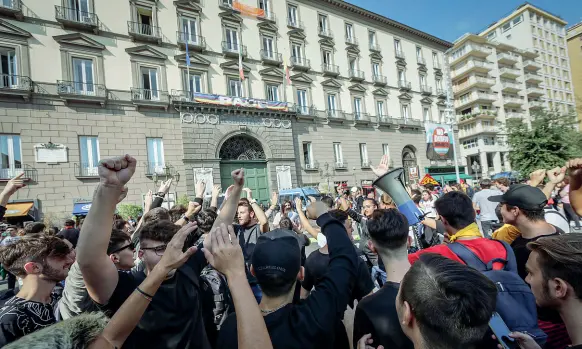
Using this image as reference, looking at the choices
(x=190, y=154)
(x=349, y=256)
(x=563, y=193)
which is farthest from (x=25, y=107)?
(x=563, y=193)

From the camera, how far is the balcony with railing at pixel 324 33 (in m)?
27.5

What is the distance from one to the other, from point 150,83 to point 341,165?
16.3 meters

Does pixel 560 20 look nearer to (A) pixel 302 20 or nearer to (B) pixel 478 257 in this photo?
(A) pixel 302 20

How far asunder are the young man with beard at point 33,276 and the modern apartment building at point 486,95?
154 ft

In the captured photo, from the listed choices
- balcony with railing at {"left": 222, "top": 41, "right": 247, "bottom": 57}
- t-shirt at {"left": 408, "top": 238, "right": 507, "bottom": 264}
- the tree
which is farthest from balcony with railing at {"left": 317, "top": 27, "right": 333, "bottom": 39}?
t-shirt at {"left": 408, "top": 238, "right": 507, "bottom": 264}

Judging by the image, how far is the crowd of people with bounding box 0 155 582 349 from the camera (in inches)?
46.2

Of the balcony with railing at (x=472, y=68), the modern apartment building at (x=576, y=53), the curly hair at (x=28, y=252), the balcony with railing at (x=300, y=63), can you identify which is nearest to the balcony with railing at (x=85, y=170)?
the balcony with railing at (x=300, y=63)

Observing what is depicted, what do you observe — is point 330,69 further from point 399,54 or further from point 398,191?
point 398,191

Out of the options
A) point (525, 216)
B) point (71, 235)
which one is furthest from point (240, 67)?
point (525, 216)

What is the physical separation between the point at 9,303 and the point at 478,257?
3110mm

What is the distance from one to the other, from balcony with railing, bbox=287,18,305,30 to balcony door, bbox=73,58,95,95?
50.3 ft

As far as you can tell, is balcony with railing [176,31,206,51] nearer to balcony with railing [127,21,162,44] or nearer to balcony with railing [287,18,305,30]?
balcony with railing [127,21,162,44]

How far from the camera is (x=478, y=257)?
2.17 metres

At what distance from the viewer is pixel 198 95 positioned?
2033 centimetres
